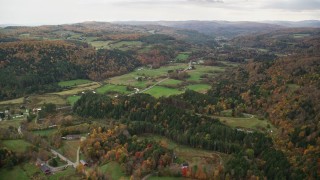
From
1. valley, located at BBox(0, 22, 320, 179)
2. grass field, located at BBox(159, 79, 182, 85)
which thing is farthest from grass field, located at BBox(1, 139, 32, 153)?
grass field, located at BBox(159, 79, 182, 85)

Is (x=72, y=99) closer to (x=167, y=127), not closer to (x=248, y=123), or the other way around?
(x=167, y=127)

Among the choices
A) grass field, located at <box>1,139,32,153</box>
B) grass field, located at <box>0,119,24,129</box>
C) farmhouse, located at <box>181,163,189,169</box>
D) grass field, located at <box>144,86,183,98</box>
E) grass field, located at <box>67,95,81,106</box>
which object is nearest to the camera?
farmhouse, located at <box>181,163,189,169</box>

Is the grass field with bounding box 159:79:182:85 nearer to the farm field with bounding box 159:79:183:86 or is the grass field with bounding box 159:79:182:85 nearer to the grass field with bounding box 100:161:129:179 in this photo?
the farm field with bounding box 159:79:183:86

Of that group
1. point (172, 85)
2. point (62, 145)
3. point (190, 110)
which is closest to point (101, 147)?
point (62, 145)

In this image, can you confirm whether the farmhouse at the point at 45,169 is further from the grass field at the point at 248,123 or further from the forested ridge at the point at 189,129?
the grass field at the point at 248,123

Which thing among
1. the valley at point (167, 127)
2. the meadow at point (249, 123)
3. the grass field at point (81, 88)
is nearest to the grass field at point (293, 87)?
the valley at point (167, 127)

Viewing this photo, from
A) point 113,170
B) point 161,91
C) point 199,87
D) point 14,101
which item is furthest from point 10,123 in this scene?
point 199,87
